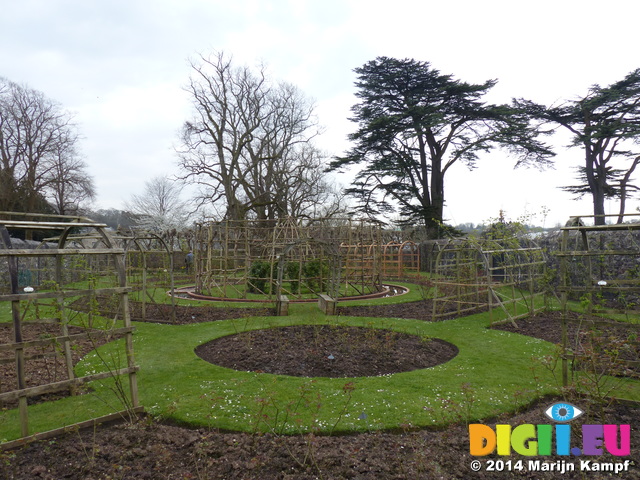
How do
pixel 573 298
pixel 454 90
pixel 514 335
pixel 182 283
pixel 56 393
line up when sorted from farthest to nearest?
pixel 454 90 → pixel 182 283 → pixel 573 298 → pixel 514 335 → pixel 56 393

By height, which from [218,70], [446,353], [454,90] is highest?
[218,70]

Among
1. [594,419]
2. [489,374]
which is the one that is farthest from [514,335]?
[594,419]

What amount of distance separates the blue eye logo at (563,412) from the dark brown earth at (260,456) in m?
0.10

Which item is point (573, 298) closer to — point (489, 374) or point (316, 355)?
point (489, 374)

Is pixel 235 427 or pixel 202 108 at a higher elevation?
pixel 202 108

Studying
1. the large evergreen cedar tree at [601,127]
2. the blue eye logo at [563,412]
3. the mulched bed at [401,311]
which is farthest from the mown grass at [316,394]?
the large evergreen cedar tree at [601,127]

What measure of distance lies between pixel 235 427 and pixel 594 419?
3.78 m

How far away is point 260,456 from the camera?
366 cm

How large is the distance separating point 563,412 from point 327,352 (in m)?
3.71

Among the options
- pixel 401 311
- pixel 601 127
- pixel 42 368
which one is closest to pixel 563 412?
pixel 42 368

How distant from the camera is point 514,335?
865 cm

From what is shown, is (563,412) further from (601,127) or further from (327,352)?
(601,127)

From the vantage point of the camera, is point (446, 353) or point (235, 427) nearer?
point (235, 427)

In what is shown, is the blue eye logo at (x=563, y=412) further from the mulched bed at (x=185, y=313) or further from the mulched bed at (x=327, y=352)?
the mulched bed at (x=185, y=313)
